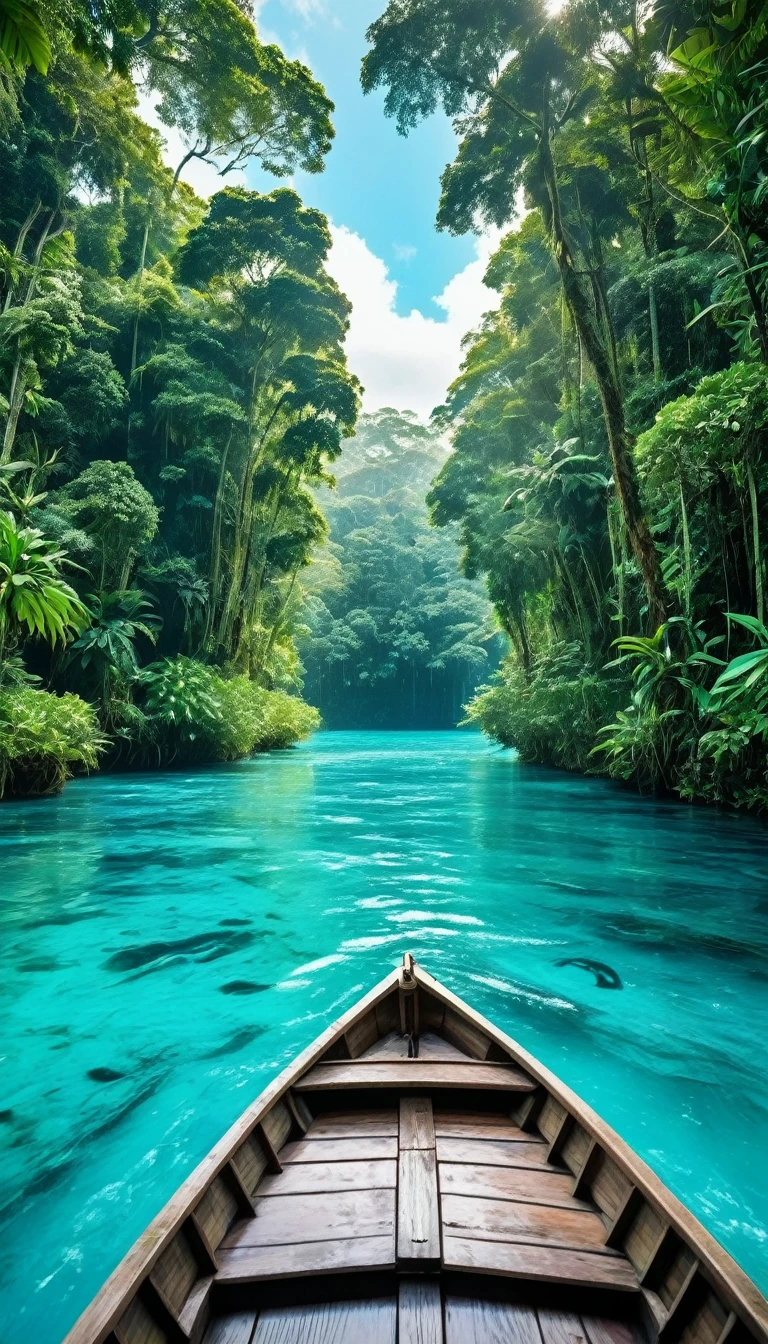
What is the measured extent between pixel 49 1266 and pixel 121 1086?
98 centimetres

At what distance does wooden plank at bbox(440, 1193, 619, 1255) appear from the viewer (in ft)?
5.29

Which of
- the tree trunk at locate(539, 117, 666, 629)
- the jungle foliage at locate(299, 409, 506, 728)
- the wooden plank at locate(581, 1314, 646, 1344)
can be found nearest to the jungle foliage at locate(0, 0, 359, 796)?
the tree trunk at locate(539, 117, 666, 629)

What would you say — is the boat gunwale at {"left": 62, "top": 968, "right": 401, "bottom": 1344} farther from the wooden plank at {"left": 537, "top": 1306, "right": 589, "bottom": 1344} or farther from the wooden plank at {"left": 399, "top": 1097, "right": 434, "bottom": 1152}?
the wooden plank at {"left": 537, "top": 1306, "right": 589, "bottom": 1344}

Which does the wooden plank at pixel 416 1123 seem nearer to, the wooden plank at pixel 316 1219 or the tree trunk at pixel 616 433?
the wooden plank at pixel 316 1219

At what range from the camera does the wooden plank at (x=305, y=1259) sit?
1489 mm

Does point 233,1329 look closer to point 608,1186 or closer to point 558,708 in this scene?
point 608,1186

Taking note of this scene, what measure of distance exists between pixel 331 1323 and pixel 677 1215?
2.64 feet

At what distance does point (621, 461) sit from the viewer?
9531mm

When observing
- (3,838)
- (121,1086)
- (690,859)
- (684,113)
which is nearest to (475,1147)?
(121,1086)

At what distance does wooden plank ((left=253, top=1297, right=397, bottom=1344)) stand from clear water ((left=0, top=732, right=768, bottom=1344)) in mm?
844

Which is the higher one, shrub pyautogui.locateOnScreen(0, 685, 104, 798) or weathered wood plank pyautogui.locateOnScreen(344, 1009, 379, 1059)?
shrub pyautogui.locateOnScreen(0, 685, 104, 798)

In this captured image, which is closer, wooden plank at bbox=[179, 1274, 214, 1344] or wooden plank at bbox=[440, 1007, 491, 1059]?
wooden plank at bbox=[179, 1274, 214, 1344]

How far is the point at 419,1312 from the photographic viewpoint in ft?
4.66

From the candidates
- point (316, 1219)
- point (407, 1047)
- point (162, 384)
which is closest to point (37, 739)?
point (407, 1047)
